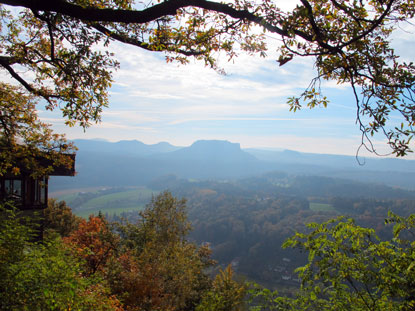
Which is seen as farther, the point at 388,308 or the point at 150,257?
the point at 150,257

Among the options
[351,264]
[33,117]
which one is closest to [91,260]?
[33,117]

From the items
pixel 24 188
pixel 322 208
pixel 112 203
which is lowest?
pixel 112 203

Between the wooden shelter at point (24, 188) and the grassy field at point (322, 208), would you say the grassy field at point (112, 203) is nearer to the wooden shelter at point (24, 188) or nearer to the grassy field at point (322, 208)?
the grassy field at point (322, 208)

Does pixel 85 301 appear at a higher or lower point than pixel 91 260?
higher

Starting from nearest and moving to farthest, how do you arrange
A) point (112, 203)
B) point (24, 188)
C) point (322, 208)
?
point (24, 188) → point (322, 208) → point (112, 203)

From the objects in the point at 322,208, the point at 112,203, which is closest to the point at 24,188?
the point at 322,208

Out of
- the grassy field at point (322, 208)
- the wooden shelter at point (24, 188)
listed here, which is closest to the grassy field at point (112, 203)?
the grassy field at point (322, 208)

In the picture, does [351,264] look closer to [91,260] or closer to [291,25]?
[291,25]

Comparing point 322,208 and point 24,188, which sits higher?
point 24,188

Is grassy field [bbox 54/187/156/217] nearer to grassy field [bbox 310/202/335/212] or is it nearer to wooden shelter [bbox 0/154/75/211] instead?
grassy field [bbox 310/202/335/212]

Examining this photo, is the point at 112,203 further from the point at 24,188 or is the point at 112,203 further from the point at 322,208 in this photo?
the point at 24,188

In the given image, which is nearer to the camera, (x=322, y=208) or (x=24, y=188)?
(x=24, y=188)

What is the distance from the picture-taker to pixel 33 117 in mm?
6531

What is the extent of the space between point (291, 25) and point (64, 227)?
87.9ft
